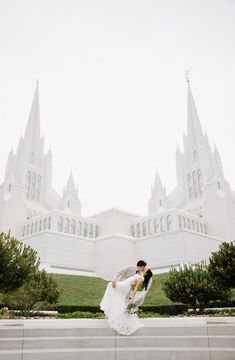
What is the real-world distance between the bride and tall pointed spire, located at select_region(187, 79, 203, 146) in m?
49.1

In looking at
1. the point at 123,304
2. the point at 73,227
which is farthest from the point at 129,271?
the point at 73,227

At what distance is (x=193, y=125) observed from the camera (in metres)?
55.2

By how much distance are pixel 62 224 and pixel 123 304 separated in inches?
1354

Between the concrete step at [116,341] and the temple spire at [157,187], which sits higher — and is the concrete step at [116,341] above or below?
below

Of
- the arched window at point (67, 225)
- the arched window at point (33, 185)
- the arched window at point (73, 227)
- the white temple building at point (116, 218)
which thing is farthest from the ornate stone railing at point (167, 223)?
the arched window at point (33, 185)

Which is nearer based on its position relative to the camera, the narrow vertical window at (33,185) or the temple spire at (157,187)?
the temple spire at (157,187)

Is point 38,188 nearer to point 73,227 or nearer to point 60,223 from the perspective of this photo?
point 73,227

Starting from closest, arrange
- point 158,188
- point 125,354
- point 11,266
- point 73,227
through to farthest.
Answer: point 125,354
point 11,266
point 73,227
point 158,188

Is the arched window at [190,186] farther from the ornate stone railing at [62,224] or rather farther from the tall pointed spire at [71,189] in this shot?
the tall pointed spire at [71,189]

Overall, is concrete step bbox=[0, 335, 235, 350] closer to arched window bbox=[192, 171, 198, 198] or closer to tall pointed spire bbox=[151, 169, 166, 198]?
tall pointed spire bbox=[151, 169, 166, 198]

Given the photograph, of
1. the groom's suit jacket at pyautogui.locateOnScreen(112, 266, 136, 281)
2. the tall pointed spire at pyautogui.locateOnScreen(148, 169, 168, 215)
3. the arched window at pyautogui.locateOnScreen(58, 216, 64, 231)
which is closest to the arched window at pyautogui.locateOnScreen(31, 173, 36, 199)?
the arched window at pyautogui.locateOnScreen(58, 216, 64, 231)

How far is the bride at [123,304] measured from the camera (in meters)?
6.30

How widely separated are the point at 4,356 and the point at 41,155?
51.2m

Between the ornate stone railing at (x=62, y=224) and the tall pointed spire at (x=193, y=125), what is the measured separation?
75.8 ft
